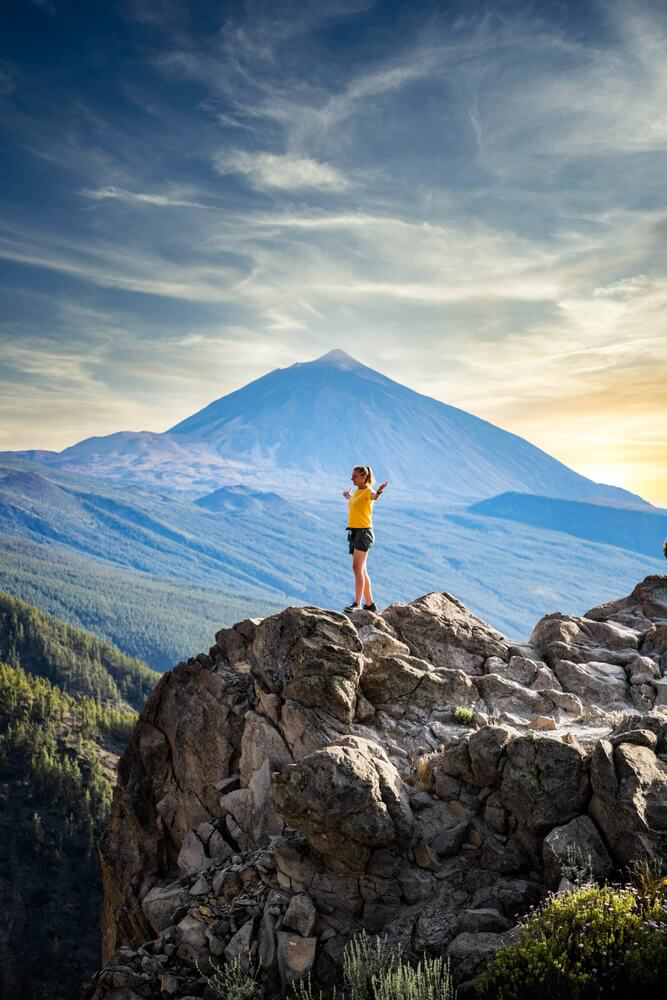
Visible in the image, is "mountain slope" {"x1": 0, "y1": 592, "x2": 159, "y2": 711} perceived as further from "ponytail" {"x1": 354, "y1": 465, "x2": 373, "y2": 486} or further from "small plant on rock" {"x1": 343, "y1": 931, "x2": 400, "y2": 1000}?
"small plant on rock" {"x1": 343, "y1": 931, "x2": 400, "y2": 1000}

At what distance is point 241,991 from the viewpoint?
26.7 ft

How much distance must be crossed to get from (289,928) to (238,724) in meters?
5.13

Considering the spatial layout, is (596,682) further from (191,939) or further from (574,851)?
(191,939)

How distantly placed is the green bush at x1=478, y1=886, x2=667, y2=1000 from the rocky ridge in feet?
2.58

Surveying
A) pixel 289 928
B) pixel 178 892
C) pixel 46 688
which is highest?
pixel 289 928

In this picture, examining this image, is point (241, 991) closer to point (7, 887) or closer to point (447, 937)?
point (447, 937)

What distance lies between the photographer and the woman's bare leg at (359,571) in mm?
16078

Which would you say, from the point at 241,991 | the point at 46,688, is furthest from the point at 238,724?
the point at 46,688

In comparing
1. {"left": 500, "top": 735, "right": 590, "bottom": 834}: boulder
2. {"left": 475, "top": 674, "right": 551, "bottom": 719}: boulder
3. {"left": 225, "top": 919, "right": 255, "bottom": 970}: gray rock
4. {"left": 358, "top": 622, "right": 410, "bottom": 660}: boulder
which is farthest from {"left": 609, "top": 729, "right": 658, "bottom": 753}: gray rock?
{"left": 225, "top": 919, "right": 255, "bottom": 970}: gray rock

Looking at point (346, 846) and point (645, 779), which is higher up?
point (645, 779)

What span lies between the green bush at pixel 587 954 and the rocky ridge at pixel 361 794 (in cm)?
79

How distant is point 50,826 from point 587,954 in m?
136

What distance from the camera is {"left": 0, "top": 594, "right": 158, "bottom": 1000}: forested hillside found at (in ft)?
318

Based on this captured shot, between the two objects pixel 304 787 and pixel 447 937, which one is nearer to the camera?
pixel 447 937
